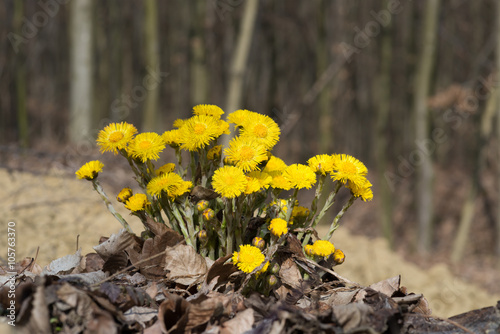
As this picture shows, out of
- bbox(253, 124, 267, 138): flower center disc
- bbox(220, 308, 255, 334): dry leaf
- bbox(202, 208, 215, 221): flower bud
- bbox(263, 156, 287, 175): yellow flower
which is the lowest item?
bbox(220, 308, 255, 334): dry leaf

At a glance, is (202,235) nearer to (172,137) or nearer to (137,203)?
(137,203)

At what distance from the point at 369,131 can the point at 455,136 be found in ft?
9.35

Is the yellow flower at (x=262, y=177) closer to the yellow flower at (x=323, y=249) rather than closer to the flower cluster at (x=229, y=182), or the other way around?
the flower cluster at (x=229, y=182)

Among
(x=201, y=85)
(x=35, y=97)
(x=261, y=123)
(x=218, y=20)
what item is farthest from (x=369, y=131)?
(x=261, y=123)

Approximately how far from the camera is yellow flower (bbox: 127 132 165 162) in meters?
1.50

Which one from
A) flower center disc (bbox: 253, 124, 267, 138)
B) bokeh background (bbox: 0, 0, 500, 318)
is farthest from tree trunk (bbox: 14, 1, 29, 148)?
flower center disc (bbox: 253, 124, 267, 138)

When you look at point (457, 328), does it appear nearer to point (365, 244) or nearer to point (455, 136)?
point (365, 244)

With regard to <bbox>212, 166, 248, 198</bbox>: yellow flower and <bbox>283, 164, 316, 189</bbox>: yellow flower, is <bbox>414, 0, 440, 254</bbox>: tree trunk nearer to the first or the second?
<bbox>283, 164, 316, 189</bbox>: yellow flower

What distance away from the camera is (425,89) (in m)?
6.99

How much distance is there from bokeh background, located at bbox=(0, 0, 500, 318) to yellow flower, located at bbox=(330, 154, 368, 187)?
2638 millimetres

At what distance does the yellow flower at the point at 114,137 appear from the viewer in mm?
1508

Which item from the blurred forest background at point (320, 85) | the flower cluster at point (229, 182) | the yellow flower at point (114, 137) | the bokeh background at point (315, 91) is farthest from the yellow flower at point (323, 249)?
the blurred forest background at point (320, 85)

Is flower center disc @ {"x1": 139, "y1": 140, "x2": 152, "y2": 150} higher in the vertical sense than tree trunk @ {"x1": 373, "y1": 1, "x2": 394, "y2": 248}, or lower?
lower

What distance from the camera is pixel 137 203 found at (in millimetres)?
1572
